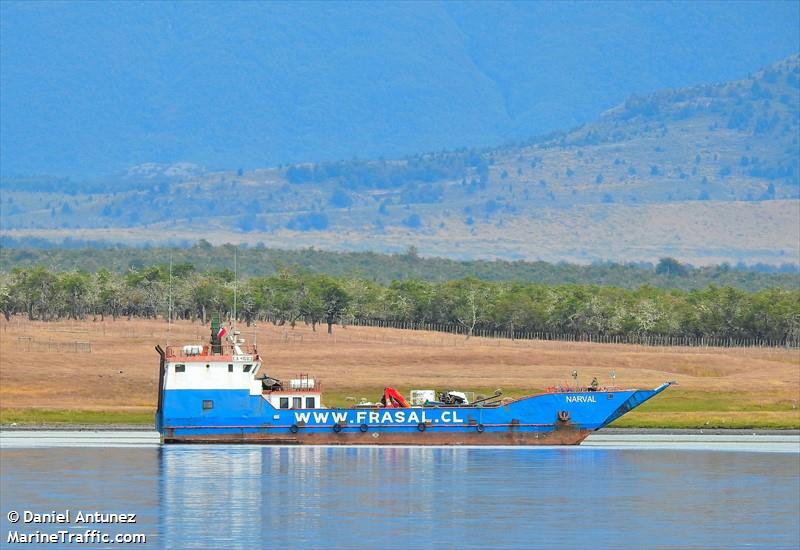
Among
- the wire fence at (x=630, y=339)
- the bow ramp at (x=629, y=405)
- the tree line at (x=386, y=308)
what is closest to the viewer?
the bow ramp at (x=629, y=405)

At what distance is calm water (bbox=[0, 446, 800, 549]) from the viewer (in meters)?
60.7

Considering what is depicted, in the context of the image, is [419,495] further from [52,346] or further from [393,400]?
[52,346]

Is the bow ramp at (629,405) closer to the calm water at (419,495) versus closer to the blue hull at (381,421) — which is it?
the blue hull at (381,421)

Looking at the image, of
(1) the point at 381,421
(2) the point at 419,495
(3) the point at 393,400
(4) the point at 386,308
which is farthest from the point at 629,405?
(4) the point at 386,308

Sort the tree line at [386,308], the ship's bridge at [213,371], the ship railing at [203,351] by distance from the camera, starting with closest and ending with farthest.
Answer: the ship's bridge at [213,371] < the ship railing at [203,351] < the tree line at [386,308]

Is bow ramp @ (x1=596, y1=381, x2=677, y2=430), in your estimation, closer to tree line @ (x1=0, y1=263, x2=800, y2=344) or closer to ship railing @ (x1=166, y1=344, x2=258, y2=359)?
ship railing @ (x1=166, y1=344, x2=258, y2=359)

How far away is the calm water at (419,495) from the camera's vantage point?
60656 mm

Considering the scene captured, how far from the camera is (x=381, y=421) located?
92438mm

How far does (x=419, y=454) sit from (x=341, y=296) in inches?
3631

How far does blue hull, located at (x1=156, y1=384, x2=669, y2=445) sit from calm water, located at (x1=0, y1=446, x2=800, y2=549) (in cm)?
185

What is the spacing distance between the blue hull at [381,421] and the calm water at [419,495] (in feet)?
6.07

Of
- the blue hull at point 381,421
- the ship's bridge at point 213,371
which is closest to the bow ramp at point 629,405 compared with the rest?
the blue hull at point 381,421

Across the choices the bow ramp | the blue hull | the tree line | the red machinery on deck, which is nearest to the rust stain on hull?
the blue hull

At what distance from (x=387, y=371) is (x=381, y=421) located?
30514 mm
